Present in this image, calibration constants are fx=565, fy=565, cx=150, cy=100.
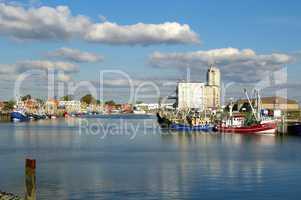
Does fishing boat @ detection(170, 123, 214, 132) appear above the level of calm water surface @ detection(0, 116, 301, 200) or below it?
above

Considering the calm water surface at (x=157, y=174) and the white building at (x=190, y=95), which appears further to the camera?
the white building at (x=190, y=95)

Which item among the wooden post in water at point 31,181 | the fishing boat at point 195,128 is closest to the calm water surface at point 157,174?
the wooden post in water at point 31,181

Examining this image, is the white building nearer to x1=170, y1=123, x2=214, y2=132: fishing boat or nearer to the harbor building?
the harbor building

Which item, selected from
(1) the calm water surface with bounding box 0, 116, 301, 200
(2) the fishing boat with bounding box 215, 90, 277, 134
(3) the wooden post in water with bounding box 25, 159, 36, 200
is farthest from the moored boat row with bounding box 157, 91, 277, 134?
(3) the wooden post in water with bounding box 25, 159, 36, 200

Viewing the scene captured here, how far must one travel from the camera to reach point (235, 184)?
1220 inches

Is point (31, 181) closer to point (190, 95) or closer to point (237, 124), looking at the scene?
point (237, 124)

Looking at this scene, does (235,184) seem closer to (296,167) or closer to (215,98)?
(296,167)

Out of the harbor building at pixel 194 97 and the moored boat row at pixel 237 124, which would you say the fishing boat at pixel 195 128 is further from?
the harbor building at pixel 194 97

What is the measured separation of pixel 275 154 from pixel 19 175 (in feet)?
85.4

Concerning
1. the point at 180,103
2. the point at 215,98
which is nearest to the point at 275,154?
the point at 180,103

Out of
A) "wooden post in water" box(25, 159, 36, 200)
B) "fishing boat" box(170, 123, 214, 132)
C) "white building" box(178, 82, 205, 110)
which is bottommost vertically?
"fishing boat" box(170, 123, 214, 132)

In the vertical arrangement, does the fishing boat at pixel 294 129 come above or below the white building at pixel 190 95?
below

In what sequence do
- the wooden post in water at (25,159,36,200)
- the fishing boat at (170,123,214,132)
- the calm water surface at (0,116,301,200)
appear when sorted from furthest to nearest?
the fishing boat at (170,123,214,132)
the calm water surface at (0,116,301,200)
the wooden post in water at (25,159,36,200)

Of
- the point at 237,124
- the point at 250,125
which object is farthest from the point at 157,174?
the point at 237,124
